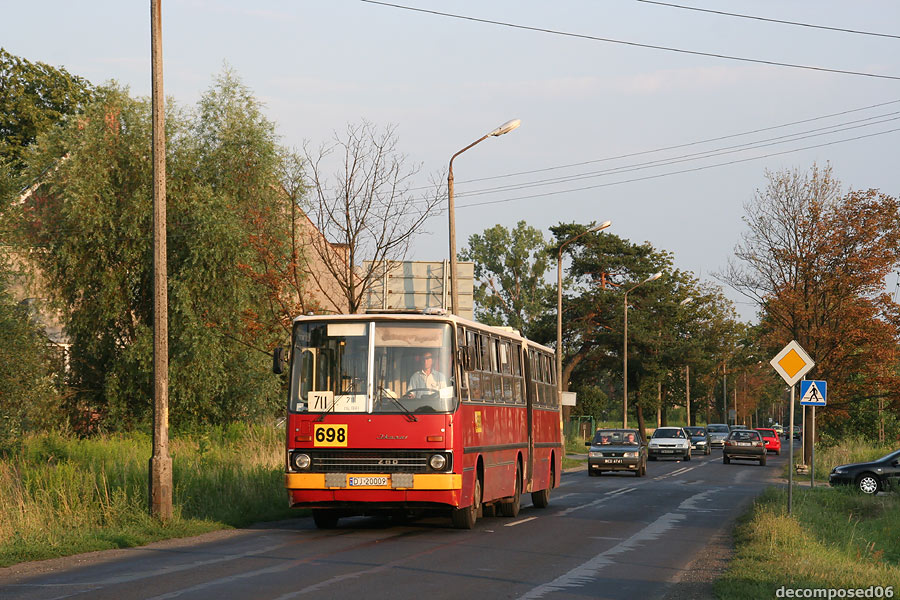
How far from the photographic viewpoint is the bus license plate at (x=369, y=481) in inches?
657

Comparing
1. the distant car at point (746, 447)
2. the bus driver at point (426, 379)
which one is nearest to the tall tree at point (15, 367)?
the bus driver at point (426, 379)

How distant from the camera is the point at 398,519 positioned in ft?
66.2

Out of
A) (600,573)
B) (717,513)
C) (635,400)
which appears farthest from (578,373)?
(600,573)

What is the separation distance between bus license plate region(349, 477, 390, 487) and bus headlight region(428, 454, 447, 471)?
0.67 meters

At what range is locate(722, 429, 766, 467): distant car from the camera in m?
54.3

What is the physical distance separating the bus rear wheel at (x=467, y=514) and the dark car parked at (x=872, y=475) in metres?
17.2

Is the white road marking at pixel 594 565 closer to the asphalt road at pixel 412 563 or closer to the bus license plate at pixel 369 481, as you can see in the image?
the asphalt road at pixel 412 563

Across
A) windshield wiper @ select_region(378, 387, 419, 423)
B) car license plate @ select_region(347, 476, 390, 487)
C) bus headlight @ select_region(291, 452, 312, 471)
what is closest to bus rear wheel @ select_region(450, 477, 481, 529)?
car license plate @ select_region(347, 476, 390, 487)

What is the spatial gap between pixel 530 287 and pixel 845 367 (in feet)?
201

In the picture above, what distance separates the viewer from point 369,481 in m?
16.7

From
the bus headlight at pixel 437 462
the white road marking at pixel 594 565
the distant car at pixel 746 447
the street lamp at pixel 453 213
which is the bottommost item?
the distant car at pixel 746 447

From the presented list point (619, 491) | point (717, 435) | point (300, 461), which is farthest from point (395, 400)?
point (717, 435)

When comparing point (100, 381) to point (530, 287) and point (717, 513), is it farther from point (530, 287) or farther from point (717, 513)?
point (530, 287)

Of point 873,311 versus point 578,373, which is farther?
point 578,373
